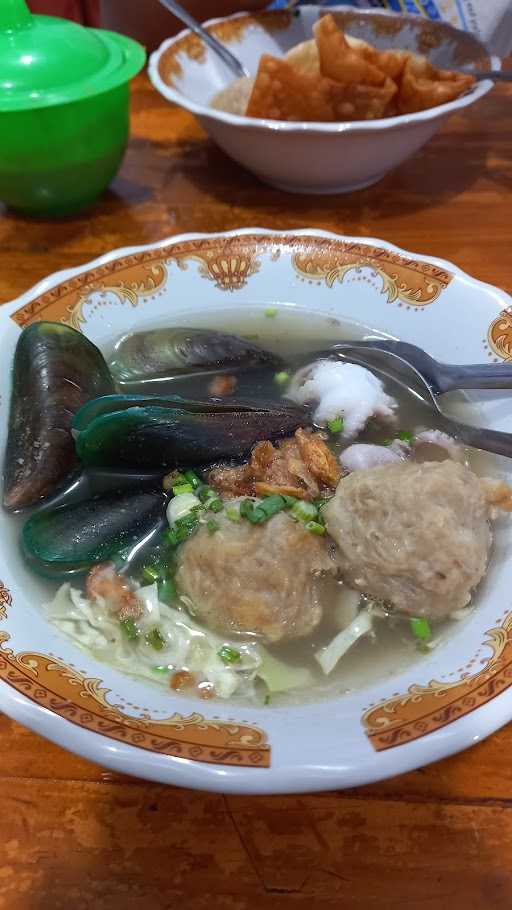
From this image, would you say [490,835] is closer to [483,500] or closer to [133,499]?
[483,500]

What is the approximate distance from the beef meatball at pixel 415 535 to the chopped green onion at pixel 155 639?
487mm

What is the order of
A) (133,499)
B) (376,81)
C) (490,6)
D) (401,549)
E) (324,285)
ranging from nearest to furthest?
(401,549) < (133,499) < (324,285) < (376,81) < (490,6)

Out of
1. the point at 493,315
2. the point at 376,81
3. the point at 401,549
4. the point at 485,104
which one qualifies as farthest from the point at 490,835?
the point at 485,104

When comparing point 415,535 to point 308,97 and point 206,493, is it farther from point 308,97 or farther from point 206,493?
point 308,97

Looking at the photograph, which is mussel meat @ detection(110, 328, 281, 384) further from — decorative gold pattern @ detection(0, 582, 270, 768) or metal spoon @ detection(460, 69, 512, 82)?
metal spoon @ detection(460, 69, 512, 82)

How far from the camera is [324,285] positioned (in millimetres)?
2395

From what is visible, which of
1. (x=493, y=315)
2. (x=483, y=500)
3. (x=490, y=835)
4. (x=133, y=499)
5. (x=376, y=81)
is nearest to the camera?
(x=490, y=835)

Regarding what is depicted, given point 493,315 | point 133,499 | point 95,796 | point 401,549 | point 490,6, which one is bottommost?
point 95,796

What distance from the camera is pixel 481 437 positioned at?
189 centimetres

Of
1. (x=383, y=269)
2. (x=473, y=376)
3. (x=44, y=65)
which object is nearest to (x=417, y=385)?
(x=473, y=376)

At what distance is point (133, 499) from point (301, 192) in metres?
2.01

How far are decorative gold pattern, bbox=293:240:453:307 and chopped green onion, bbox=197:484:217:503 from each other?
3.41 feet

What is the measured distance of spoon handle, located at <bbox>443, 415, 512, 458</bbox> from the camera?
181 centimetres

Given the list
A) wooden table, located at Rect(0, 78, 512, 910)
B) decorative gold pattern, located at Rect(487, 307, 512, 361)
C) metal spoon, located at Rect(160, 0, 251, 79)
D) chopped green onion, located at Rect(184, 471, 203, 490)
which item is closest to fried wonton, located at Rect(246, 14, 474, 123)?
metal spoon, located at Rect(160, 0, 251, 79)
